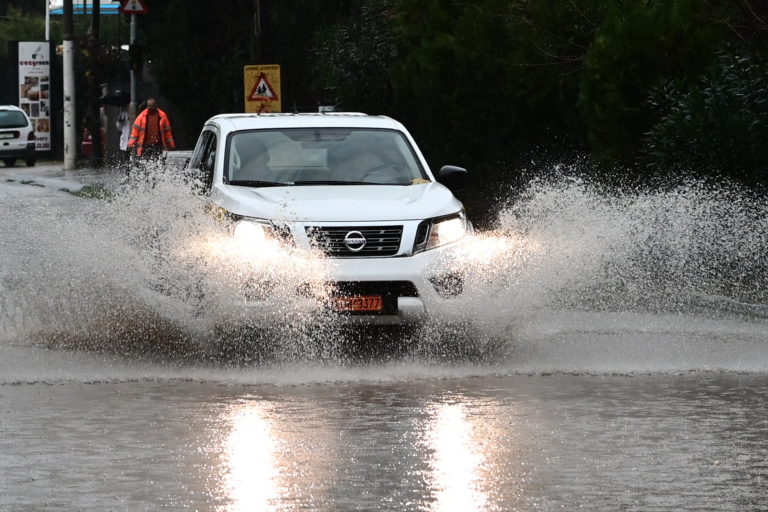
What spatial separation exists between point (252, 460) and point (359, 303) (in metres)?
3.45

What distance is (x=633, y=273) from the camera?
1611 centimetres

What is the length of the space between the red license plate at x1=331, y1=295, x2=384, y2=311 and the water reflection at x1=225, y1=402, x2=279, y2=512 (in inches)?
68.1

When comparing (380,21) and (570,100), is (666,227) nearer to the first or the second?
(570,100)

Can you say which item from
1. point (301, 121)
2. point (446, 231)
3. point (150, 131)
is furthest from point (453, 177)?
point (150, 131)

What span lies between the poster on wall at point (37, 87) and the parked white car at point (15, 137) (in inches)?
206

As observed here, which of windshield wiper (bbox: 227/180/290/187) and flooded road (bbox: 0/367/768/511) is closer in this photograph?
flooded road (bbox: 0/367/768/511)

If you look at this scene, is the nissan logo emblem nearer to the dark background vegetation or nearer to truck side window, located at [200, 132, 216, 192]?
truck side window, located at [200, 132, 216, 192]

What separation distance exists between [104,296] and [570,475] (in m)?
5.58

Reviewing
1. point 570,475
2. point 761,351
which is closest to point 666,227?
point 761,351

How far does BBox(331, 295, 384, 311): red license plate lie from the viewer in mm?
11008

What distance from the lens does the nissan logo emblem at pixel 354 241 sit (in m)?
11.4

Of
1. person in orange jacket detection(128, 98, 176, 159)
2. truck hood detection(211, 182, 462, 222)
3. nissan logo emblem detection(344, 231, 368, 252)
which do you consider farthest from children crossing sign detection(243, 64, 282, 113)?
nissan logo emblem detection(344, 231, 368, 252)

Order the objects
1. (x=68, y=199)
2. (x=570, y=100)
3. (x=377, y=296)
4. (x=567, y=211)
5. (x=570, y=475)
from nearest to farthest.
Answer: (x=570, y=475) → (x=377, y=296) → (x=567, y=211) → (x=570, y=100) → (x=68, y=199)

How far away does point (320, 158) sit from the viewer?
13.0 meters
